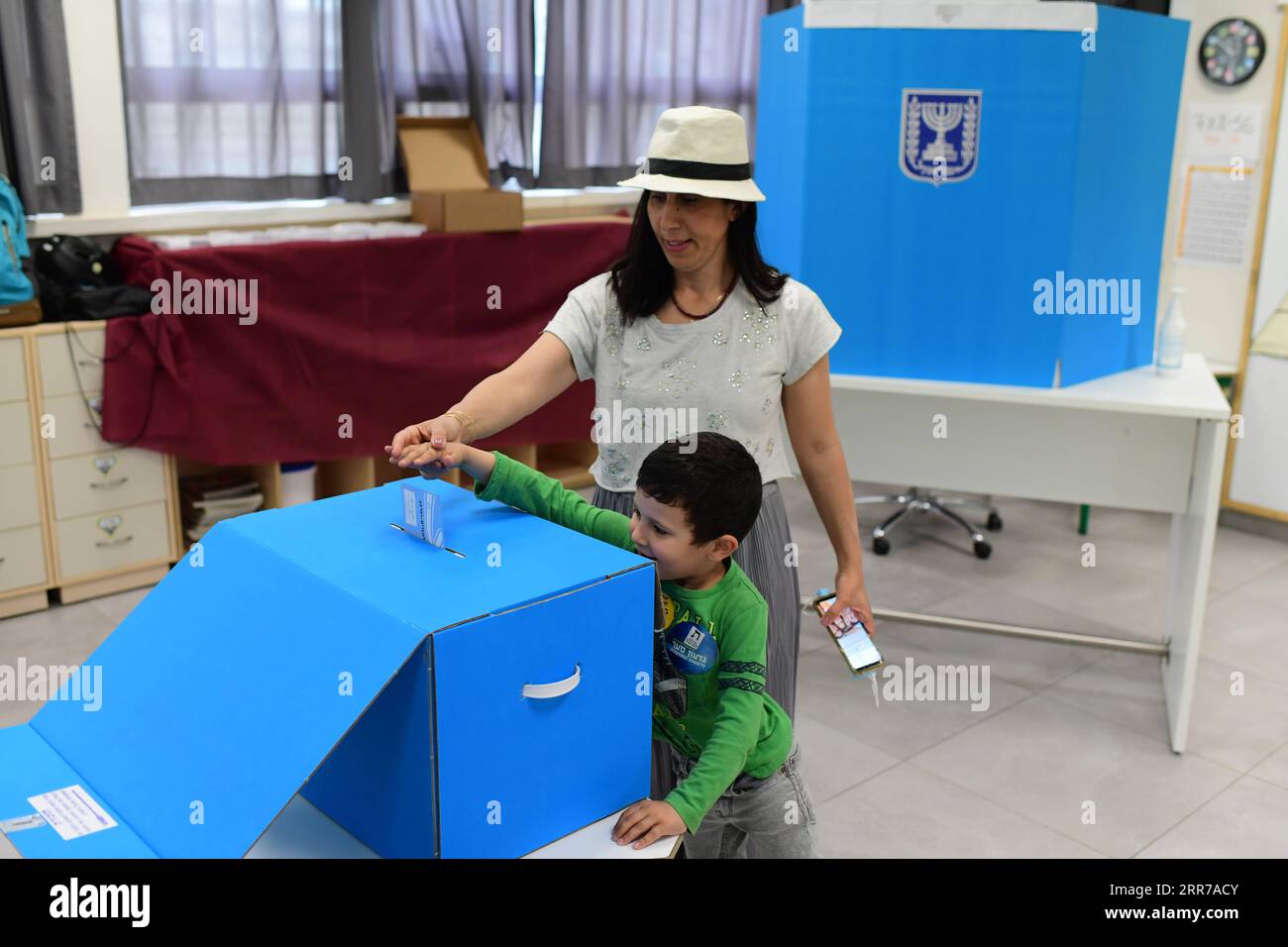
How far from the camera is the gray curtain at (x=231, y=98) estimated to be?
4.14 m

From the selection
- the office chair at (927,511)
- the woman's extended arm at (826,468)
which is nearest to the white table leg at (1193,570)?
the office chair at (927,511)

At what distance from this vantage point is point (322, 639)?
3.95 ft

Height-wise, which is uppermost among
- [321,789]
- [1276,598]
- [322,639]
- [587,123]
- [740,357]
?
[587,123]

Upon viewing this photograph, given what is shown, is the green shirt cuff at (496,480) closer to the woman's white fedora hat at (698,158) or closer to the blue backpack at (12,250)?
the woman's white fedora hat at (698,158)

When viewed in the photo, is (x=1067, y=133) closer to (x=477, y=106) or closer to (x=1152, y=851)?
(x=1152, y=851)

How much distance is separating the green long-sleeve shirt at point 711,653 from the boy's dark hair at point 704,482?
0.28ft

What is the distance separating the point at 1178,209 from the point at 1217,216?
0.17 m

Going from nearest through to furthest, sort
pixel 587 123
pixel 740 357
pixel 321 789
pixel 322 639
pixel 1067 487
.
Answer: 1. pixel 322 639
2. pixel 321 789
3. pixel 740 357
4. pixel 1067 487
5. pixel 587 123

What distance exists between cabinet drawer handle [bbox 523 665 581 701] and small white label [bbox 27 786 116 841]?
0.48 meters

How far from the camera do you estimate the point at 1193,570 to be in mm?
3186

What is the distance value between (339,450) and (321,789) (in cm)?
306

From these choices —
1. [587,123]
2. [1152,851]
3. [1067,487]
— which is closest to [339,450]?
[587,123]

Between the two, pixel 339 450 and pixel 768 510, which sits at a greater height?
pixel 768 510

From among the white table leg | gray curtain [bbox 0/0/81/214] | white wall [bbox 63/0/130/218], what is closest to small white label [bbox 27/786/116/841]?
the white table leg
